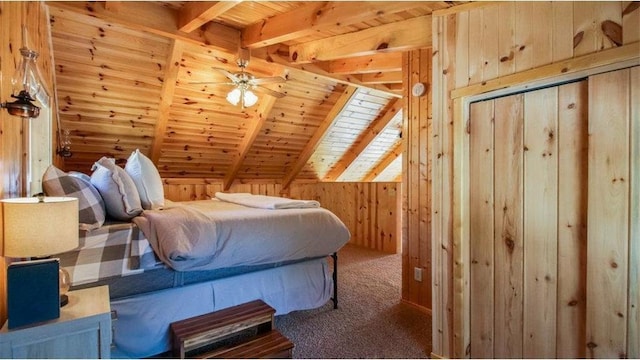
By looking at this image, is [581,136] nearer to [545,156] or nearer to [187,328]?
[545,156]

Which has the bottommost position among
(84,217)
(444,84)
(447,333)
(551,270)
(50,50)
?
(447,333)

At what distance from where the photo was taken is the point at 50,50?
2.82 m

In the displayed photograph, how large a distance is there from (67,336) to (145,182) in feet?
4.67

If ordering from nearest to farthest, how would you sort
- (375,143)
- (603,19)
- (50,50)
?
(603,19) → (50,50) → (375,143)

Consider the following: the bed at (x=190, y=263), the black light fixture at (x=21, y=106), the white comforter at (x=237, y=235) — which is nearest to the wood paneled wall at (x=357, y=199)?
the white comforter at (x=237, y=235)

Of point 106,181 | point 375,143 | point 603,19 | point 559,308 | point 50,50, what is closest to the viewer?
point 603,19

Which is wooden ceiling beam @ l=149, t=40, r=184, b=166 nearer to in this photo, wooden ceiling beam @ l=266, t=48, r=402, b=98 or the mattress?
wooden ceiling beam @ l=266, t=48, r=402, b=98

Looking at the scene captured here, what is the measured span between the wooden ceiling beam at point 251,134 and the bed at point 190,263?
6.37ft

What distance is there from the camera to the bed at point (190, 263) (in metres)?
1.91

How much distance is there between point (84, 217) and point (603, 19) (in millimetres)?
2854

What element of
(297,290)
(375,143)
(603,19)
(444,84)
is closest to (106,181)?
(297,290)

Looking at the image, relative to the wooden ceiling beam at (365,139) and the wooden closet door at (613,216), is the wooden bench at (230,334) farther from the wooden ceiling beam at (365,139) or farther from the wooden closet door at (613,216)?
the wooden ceiling beam at (365,139)

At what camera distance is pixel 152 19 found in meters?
2.63

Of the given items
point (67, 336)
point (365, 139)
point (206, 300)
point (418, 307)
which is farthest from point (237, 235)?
point (365, 139)
